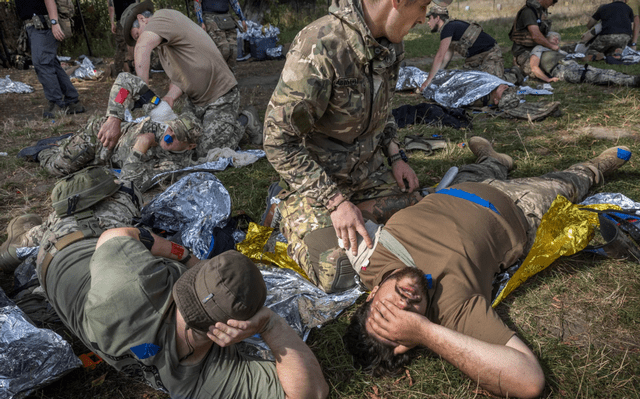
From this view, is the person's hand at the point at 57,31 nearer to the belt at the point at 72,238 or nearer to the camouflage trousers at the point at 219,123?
the camouflage trousers at the point at 219,123

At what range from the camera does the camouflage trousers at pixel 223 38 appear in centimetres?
679

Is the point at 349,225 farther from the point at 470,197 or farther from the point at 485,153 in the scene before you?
the point at 485,153

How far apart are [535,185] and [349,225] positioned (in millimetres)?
1486

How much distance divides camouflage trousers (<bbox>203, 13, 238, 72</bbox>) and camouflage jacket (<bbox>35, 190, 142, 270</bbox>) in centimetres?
437

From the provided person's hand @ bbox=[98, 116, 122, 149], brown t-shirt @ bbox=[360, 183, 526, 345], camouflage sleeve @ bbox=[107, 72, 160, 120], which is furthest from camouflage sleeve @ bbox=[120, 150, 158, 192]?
brown t-shirt @ bbox=[360, 183, 526, 345]

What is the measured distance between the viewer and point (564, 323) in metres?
2.27

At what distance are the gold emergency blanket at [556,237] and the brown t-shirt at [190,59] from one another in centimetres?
367

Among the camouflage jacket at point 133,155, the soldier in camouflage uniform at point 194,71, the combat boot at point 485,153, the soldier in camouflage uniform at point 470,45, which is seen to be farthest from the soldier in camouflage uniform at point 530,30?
the camouflage jacket at point 133,155

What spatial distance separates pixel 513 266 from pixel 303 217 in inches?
53.0

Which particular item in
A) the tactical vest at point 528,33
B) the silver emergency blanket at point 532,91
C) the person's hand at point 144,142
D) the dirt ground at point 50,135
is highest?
the tactical vest at point 528,33

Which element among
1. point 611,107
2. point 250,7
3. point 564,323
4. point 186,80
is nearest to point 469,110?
point 611,107

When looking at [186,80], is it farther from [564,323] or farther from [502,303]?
[564,323]

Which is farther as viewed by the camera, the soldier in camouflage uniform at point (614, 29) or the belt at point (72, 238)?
the soldier in camouflage uniform at point (614, 29)

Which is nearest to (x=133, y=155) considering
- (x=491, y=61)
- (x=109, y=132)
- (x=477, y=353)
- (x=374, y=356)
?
(x=109, y=132)
